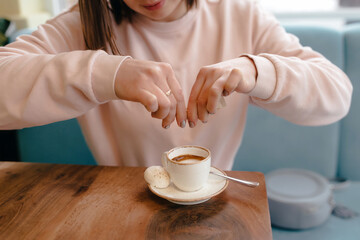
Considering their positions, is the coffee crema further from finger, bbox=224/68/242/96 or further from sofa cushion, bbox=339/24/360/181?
sofa cushion, bbox=339/24/360/181

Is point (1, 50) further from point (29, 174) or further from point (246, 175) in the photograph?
point (246, 175)

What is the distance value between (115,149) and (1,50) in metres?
0.46

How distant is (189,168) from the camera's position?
68cm

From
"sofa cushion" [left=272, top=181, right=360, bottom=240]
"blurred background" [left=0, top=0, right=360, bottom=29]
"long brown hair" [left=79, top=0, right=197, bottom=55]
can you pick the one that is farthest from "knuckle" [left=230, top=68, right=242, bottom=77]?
"blurred background" [left=0, top=0, right=360, bottom=29]

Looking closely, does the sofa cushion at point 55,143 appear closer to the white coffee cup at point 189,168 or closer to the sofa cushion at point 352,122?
the white coffee cup at point 189,168

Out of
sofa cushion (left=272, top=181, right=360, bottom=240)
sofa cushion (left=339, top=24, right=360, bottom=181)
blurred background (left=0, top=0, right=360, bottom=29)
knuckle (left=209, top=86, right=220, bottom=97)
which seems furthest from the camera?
blurred background (left=0, top=0, right=360, bottom=29)

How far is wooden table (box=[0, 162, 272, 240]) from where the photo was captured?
2.01 feet

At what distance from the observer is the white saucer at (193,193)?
26.5 inches

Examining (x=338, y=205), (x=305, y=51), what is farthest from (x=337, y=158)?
(x=305, y=51)

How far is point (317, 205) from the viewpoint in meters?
1.24

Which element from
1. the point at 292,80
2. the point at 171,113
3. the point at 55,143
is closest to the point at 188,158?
the point at 171,113

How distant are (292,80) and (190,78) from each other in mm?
359

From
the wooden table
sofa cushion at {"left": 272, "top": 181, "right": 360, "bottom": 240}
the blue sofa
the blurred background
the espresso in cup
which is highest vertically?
the blurred background

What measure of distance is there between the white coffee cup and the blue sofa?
72cm
